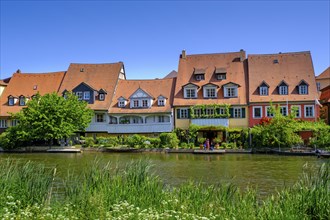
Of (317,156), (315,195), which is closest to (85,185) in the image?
(315,195)

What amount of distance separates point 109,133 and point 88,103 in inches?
206

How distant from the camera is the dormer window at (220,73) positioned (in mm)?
48850

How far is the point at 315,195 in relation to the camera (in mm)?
9742

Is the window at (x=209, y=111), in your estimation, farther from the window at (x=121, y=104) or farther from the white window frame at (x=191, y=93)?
the window at (x=121, y=104)

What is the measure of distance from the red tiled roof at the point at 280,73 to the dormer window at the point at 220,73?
3247 mm

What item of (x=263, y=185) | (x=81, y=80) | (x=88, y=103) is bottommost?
(x=263, y=185)

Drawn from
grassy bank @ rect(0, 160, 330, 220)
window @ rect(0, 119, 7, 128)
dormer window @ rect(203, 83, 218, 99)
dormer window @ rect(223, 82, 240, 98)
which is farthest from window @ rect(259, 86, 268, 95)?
grassy bank @ rect(0, 160, 330, 220)

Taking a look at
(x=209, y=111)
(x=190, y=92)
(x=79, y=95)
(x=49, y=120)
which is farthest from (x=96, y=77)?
(x=209, y=111)

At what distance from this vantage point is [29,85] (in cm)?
5541

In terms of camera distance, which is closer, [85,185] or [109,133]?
[85,185]

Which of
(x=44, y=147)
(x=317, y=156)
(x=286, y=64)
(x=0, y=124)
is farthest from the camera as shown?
(x=0, y=124)

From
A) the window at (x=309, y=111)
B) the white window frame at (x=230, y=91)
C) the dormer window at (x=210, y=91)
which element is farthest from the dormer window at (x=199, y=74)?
the window at (x=309, y=111)

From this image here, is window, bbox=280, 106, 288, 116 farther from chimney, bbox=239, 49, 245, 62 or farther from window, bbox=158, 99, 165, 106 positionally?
window, bbox=158, 99, 165, 106

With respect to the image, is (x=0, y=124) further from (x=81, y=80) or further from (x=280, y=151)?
(x=280, y=151)
